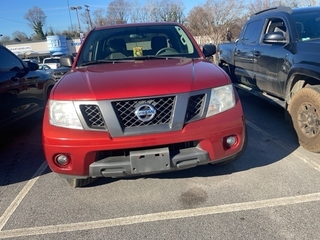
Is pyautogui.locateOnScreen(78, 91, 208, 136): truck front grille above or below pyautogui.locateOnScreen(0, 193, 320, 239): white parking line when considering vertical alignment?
above

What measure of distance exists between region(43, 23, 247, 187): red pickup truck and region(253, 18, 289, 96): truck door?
72.7 inches

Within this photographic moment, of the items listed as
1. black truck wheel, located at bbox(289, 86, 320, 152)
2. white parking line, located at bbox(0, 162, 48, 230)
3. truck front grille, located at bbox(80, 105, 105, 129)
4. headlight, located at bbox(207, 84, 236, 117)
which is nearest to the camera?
truck front grille, located at bbox(80, 105, 105, 129)

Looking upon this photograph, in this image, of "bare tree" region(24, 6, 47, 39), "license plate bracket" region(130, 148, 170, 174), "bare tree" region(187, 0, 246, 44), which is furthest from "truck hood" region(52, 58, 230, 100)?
"bare tree" region(24, 6, 47, 39)

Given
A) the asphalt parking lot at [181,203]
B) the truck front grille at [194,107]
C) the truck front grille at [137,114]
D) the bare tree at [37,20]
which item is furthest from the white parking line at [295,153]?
the bare tree at [37,20]

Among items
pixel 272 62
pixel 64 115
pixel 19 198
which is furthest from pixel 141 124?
pixel 272 62

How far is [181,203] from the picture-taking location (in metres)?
2.68

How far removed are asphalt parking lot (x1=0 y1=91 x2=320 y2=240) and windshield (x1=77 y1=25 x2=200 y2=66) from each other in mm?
1551

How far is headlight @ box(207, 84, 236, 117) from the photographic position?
2551mm

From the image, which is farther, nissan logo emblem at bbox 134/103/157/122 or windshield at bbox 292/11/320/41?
windshield at bbox 292/11/320/41

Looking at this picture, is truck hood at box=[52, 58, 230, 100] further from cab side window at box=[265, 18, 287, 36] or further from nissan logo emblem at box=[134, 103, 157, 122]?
cab side window at box=[265, 18, 287, 36]

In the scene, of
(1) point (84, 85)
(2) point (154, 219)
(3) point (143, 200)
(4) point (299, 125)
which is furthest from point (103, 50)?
(4) point (299, 125)

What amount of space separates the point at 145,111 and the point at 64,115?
720mm

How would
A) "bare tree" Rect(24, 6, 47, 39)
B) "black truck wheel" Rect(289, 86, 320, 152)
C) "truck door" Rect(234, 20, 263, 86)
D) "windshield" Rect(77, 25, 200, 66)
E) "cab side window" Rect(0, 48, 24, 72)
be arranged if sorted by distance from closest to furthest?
1. "black truck wheel" Rect(289, 86, 320, 152)
2. "windshield" Rect(77, 25, 200, 66)
3. "cab side window" Rect(0, 48, 24, 72)
4. "truck door" Rect(234, 20, 263, 86)
5. "bare tree" Rect(24, 6, 47, 39)

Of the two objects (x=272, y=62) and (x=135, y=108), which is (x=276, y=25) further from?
(x=135, y=108)
